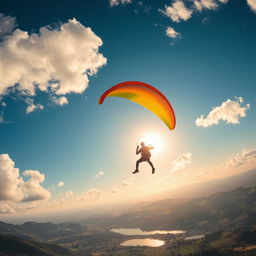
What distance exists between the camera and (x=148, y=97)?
1967 centimetres

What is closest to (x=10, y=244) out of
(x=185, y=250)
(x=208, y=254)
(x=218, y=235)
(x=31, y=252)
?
(x=31, y=252)

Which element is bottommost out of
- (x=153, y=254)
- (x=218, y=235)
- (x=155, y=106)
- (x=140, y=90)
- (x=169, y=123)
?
(x=153, y=254)

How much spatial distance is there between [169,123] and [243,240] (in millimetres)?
179508

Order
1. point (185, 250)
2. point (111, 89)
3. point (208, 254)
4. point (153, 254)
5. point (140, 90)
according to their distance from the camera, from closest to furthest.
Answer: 1. point (111, 89)
2. point (140, 90)
3. point (208, 254)
4. point (185, 250)
5. point (153, 254)

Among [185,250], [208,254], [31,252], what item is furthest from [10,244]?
[208,254]

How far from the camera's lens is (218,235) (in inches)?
7269

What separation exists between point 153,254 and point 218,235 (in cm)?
6181

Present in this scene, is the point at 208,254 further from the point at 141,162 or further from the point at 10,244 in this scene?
the point at 10,244

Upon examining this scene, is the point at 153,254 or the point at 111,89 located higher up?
the point at 111,89

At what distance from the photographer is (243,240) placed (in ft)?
511

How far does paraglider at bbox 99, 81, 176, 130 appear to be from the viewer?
18.8m

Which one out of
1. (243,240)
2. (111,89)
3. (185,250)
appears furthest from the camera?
(185,250)

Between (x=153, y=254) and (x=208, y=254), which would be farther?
(x=153, y=254)

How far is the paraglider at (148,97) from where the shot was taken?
A: 18811mm
